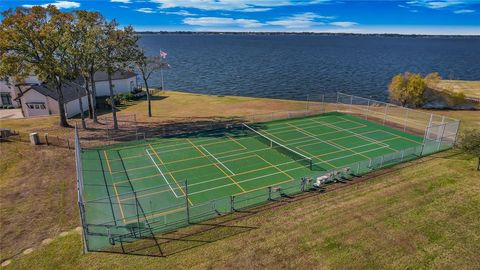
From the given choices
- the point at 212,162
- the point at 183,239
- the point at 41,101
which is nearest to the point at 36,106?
the point at 41,101

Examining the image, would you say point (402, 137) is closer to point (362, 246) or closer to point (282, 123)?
point (282, 123)

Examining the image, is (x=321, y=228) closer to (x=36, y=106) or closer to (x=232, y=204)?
(x=232, y=204)

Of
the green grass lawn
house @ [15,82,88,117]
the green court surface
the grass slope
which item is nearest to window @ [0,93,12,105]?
house @ [15,82,88,117]

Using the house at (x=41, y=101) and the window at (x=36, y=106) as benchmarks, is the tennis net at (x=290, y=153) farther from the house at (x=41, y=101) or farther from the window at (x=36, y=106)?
the window at (x=36, y=106)

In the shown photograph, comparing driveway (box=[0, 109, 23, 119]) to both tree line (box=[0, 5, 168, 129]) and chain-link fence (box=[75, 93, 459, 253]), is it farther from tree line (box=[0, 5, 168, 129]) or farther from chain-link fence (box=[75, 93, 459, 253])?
chain-link fence (box=[75, 93, 459, 253])

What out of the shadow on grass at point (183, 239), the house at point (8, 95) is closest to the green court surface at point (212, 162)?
the shadow on grass at point (183, 239)
